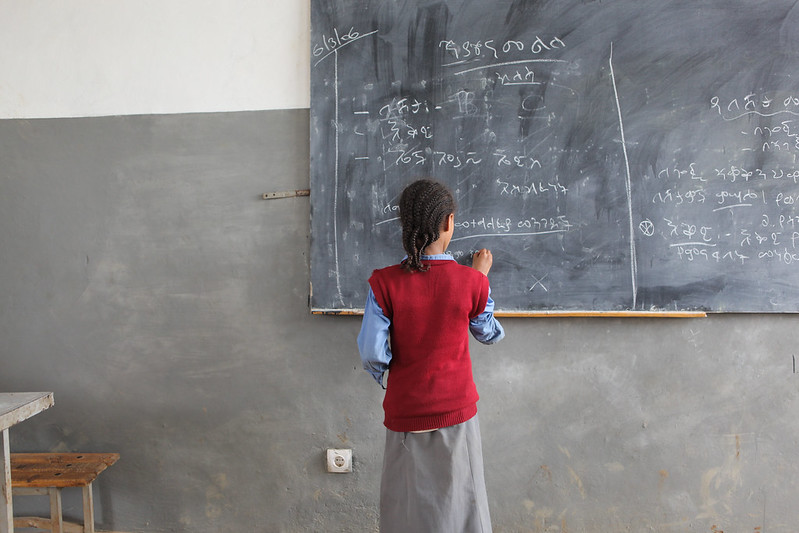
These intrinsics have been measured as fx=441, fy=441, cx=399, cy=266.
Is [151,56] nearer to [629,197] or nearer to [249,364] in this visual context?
[249,364]

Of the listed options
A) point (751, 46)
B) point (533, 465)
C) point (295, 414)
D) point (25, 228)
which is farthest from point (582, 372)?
point (25, 228)

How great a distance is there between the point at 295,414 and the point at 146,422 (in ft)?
2.24

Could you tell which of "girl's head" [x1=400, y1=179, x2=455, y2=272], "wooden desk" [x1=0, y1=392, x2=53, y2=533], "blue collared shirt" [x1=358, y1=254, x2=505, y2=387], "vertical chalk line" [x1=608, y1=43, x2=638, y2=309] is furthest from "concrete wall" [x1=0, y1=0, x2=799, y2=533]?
"girl's head" [x1=400, y1=179, x2=455, y2=272]

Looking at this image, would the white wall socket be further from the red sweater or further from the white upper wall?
the white upper wall

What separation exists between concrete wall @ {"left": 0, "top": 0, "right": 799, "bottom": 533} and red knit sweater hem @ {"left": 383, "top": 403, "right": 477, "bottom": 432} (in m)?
0.59

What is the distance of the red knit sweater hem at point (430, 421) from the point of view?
4.34 feet

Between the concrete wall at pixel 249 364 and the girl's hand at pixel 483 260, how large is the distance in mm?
289

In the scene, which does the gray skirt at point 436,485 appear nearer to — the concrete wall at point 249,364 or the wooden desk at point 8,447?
the concrete wall at point 249,364

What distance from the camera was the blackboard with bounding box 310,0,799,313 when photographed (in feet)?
6.01

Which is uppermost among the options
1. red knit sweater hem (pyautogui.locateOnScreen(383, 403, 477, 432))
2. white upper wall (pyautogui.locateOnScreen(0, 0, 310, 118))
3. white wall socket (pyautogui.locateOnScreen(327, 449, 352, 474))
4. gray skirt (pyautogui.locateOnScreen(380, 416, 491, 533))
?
white upper wall (pyautogui.locateOnScreen(0, 0, 310, 118))

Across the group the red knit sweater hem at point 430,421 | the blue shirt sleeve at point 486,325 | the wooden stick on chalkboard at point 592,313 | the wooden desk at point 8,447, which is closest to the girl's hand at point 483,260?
the wooden stick on chalkboard at point 592,313

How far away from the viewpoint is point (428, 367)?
133 cm

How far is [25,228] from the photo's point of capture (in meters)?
2.00

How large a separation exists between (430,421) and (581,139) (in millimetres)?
1312
